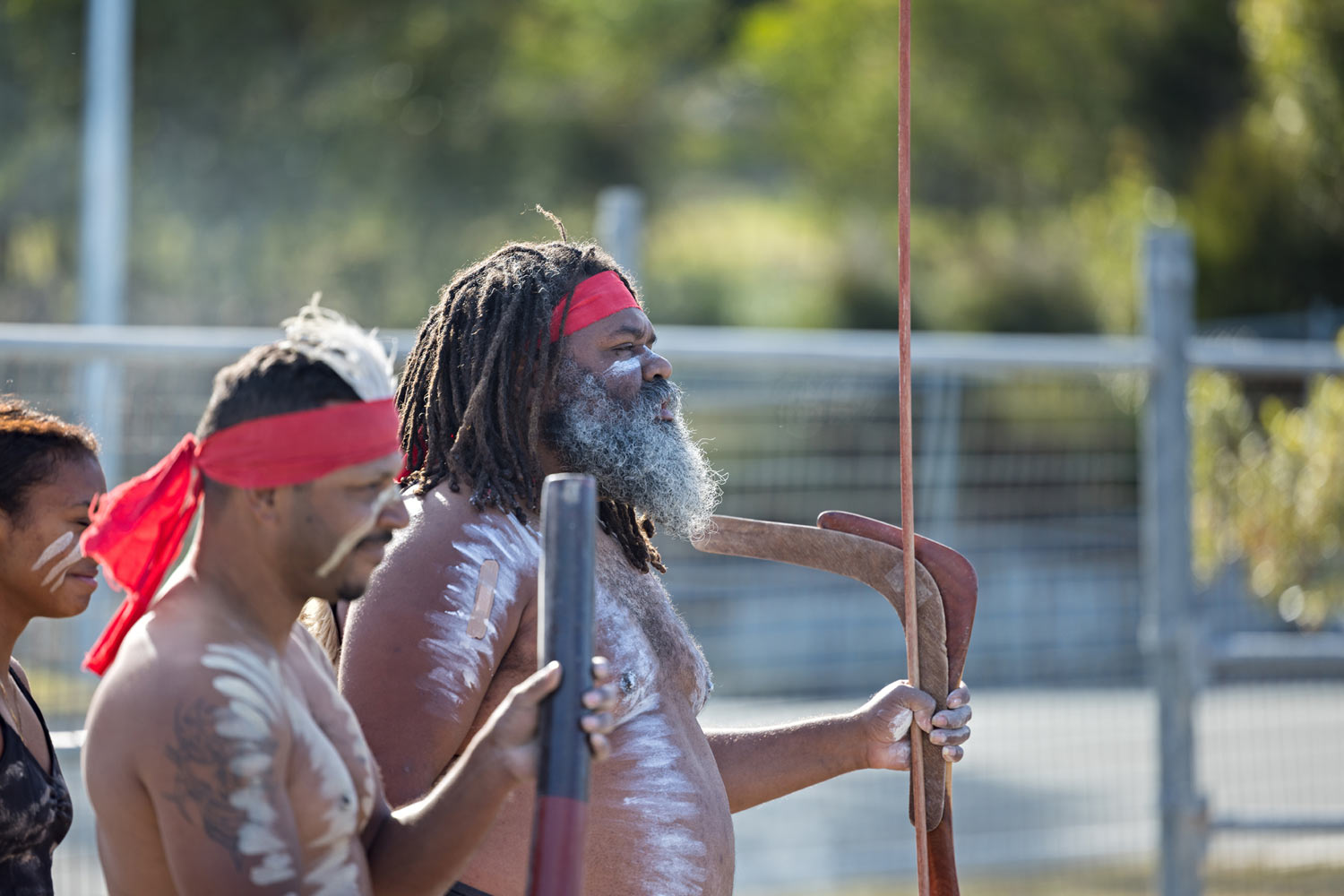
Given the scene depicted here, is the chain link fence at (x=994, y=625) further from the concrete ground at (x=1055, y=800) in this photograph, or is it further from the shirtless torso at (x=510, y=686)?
the shirtless torso at (x=510, y=686)

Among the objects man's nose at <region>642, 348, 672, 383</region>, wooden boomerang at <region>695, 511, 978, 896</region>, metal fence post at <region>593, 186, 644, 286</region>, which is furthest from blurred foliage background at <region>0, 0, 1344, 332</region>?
man's nose at <region>642, 348, 672, 383</region>

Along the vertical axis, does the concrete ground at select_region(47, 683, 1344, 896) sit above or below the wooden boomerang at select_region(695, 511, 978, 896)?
below

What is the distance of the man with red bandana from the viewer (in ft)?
5.57

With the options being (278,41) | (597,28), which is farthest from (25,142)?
(597,28)

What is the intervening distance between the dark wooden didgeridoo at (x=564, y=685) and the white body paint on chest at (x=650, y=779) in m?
0.80

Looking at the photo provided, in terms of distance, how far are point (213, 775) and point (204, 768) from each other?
0.04ft

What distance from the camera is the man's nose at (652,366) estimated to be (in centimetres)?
286

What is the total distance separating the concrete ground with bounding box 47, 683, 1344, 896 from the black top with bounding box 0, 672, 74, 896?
3.24 meters

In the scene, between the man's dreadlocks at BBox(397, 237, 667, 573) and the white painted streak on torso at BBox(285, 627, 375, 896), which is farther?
the man's dreadlocks at BBox(397, 237, 667, 573)

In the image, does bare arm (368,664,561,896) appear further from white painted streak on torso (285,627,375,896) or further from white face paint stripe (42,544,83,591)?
white face paint stripe (42,544,83,591)

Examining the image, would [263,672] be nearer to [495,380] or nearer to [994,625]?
[495,380]

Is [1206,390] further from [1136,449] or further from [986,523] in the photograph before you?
[986,523]

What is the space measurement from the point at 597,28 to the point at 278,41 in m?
9.33

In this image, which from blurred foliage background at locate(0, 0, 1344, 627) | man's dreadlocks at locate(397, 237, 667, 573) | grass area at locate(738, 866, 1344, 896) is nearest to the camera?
man's dreadlocks at locate(397, 237, 667, 573)
